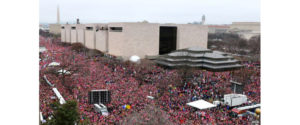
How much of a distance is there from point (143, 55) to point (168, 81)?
18082 millimetres

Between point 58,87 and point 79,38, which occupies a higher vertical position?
point 79,38

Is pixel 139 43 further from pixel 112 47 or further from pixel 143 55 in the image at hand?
pixel 112 47

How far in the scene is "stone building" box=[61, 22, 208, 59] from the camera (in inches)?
1633

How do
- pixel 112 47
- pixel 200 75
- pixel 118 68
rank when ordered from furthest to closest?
pixel 112 47 < pixel 118 68 < pixel 200 75

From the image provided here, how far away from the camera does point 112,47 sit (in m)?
45.6

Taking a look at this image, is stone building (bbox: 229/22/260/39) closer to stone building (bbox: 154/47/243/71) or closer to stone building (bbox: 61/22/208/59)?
stone building (bbox: 61/22/208/59)

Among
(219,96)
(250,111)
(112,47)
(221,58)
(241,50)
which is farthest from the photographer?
(241,50)

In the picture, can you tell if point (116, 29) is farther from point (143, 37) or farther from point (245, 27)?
point (245, 27)

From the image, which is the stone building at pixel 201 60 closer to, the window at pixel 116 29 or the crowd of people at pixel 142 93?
the crowd of people at pixel 142 93

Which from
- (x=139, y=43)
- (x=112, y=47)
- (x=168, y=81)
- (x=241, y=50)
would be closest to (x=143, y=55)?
(x=139, y=43)

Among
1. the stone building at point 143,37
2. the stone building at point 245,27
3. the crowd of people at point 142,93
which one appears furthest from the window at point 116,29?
the stone building at point 245,27

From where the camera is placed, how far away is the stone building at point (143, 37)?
41.5 m

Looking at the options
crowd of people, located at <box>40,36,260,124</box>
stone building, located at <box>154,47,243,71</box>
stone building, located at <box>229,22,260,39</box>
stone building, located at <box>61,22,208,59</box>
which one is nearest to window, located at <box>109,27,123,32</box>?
stone building, located at <box>61,22,208,59</box>

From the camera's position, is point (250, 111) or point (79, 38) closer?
point (250, 111)
